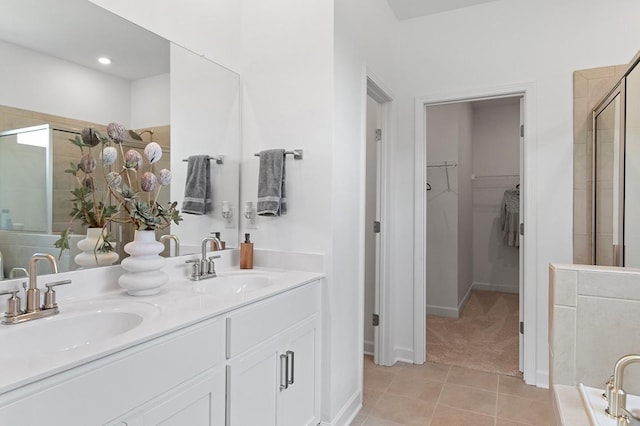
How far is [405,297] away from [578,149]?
1.65 metres

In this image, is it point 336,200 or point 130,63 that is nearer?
point 130,63

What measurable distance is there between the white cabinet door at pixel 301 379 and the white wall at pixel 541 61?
136 centimetres

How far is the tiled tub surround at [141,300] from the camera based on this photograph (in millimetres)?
819

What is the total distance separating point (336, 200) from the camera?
2031mm

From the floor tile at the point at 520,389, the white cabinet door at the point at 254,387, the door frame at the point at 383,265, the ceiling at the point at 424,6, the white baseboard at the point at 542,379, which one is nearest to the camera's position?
the white cabinet door at the point at 254,387

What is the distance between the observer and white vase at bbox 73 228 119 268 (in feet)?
4.77

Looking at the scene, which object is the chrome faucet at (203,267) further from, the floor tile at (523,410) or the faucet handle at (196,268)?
the floor tile at (523,410)

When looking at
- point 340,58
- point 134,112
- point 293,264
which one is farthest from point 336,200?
point 134,112

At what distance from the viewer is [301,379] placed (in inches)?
69.7

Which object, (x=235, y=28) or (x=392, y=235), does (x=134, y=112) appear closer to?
(x=235, y=28)

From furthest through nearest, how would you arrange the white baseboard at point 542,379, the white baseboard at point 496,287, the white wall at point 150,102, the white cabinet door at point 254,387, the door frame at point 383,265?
the white baseboard at point 496,287 < the door frame at point 383,265 < the white baseboard at point 542,379 < the white wall at point 150,102 < the white cabinet door at point 254,387

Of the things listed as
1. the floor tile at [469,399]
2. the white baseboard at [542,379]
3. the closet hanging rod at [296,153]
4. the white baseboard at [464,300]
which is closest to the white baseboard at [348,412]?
the floor tile at [469,399]

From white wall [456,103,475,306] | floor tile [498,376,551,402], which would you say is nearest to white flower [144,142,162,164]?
floor tile [498,376,551,402]

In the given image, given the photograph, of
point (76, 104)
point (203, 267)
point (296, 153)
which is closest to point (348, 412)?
point (203, 267)
